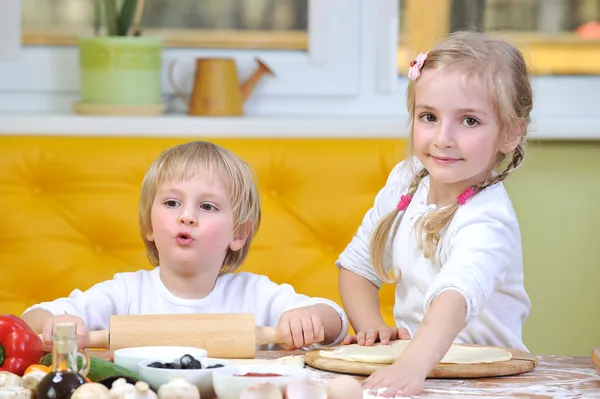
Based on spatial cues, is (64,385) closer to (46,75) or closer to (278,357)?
(278,357)

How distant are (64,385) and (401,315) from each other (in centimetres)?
85

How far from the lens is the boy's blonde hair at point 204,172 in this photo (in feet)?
5.56

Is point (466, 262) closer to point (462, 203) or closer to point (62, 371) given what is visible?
point (462, 203)

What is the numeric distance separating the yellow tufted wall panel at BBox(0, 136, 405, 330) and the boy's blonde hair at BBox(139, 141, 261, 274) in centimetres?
54

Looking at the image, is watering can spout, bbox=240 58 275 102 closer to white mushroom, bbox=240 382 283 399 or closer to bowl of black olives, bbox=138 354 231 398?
bowl of black olives, bbox=138 354 231 398

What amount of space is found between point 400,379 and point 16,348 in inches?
18.4

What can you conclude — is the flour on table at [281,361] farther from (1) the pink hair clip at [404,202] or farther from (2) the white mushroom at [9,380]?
(1) the pink hair clip at [404,202]

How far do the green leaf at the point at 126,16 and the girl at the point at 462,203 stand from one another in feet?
3.12

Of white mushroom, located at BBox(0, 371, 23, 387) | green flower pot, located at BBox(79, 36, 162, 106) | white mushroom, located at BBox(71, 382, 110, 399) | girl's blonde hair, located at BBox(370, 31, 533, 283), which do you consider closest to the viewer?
white mushroom, located at BBox(71, 382, 110, 399)

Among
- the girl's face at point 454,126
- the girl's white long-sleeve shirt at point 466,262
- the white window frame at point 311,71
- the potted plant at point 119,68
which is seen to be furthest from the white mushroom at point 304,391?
the white window frame at point 311,71

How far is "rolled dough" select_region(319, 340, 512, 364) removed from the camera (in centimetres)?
135

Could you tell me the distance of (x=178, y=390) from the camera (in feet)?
3.54

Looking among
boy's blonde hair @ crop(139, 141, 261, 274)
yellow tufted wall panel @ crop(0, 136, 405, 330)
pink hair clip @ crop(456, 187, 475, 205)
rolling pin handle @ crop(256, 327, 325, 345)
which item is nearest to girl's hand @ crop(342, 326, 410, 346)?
rolling pin handle @ crop(256, 327, 325, 345)

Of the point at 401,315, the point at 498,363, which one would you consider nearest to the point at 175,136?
the point at 401,315
